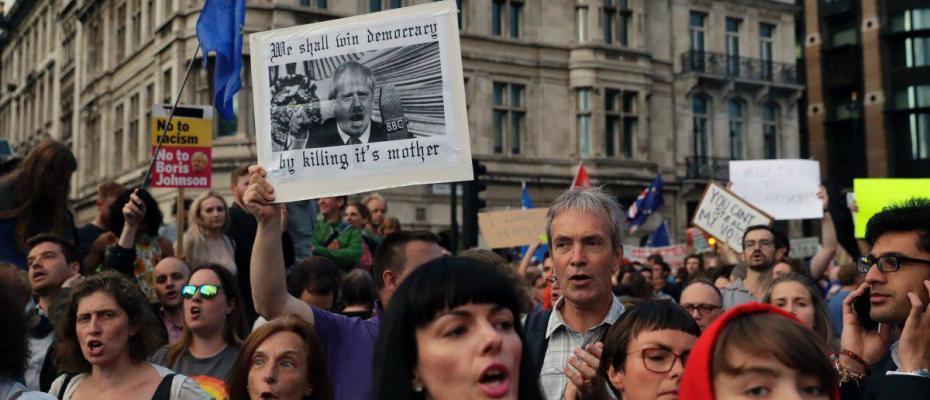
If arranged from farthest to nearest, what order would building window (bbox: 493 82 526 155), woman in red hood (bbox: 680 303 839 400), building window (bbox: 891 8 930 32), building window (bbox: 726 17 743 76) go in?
building window (bbox: 891 8 930 32) < building window (bbox: 726 17 743 76) < building window (bbox: 493 82 526 155) < woman in red hood (bbox: 680 303 839 400)

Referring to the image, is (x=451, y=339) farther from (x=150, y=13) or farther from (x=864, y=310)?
(x=150, y=13)

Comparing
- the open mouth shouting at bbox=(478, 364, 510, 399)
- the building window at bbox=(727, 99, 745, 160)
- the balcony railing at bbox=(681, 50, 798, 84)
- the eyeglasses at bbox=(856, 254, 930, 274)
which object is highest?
the balcony railing at bbox=(681, 50, 798, 84)

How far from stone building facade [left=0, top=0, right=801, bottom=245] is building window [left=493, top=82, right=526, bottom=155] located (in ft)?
0.15

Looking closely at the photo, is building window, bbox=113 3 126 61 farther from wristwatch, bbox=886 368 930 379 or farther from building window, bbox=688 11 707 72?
wristwatch, bbox=886 368 930 379

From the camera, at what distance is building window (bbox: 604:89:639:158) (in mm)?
32344

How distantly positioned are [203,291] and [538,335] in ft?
7.10

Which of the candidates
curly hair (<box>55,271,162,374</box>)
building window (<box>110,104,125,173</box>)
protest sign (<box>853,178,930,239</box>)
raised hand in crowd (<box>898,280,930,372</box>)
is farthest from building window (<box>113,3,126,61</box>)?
raised hand in crowd (<box>898,280,930,372</box>)

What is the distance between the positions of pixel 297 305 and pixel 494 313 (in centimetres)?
174

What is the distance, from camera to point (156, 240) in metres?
8.01

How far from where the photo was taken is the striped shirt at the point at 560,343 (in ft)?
14.0


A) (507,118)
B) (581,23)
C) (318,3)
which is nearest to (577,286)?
(318,3)

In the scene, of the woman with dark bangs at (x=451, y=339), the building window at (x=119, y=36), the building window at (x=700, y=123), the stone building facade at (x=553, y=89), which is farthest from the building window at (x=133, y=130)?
the woman with dark bangs at (x=451, y=339)

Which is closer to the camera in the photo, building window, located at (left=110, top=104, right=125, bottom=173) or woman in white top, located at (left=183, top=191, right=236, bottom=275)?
woman in white top, located at (left=183, top=191, right=236, bottom=275)

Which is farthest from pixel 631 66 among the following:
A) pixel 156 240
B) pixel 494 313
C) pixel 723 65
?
pixel 494 313
